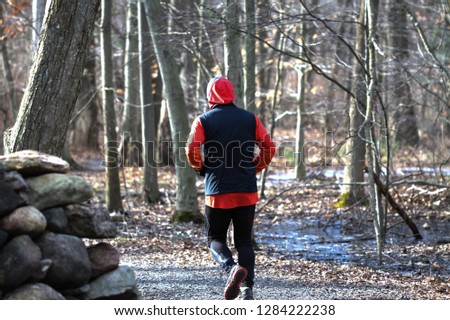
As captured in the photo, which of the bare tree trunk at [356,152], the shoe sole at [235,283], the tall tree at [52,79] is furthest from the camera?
the bare tree trunk at [356,152]

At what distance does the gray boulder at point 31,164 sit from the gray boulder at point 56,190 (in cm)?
6

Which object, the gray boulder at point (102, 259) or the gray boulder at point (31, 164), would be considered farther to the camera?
the gray boulder at point (102, 259)

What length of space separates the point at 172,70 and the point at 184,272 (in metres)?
5.97

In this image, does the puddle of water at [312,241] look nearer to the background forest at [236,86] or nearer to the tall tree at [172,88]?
the background forest at [236,86]

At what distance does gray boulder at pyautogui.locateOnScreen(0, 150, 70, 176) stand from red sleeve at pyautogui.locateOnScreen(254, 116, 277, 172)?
89.6 inches

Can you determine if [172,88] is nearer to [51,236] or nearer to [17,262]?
[51,236]

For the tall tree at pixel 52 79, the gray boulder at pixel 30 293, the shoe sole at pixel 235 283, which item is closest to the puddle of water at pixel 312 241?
the shoe sole at pixel 235 283

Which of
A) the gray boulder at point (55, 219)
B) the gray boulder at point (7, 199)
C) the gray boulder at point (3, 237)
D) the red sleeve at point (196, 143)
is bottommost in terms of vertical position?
the gray boulder at point (3, 237)

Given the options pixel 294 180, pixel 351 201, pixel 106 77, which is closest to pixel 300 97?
pixel 294 180

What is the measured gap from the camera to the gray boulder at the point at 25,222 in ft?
17.7

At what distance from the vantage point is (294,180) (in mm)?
24094

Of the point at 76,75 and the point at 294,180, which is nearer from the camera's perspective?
the point at 76,75

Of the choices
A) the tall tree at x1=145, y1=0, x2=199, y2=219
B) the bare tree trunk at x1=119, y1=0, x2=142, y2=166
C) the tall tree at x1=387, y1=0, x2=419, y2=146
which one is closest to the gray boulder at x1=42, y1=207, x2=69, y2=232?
the tall tree at x1=145, y1=0, x2=199, y2=219

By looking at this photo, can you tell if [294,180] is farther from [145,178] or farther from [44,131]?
[44,131]
